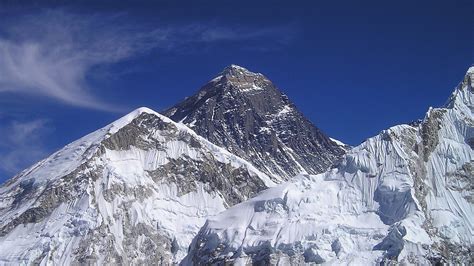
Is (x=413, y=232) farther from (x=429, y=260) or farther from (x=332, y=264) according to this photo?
(x=332, y=264)

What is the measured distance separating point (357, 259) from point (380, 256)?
17.4 ft

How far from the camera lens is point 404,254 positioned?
642ft

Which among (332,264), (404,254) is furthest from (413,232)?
(332,264)

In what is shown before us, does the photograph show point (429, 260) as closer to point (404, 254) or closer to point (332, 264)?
point (404, 254)

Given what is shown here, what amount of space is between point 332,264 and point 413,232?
1996cm

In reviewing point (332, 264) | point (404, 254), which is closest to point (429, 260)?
point (404, 254)

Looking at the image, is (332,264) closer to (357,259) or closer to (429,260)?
(357,259)

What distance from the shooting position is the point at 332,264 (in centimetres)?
19925

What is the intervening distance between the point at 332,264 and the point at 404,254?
16401 millimetres

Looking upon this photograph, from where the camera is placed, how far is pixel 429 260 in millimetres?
196000

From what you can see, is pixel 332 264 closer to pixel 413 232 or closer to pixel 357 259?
pixel 357 259

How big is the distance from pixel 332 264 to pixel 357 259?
5.93 meters

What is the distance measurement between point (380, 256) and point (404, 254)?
576 centimetres
